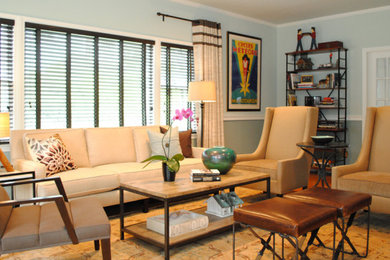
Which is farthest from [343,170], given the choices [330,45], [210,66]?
[330,45]

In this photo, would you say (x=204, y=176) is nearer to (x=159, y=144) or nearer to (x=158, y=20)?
(x=159, y=144)

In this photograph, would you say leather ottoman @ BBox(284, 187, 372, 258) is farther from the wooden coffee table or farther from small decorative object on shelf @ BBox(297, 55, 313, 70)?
small decorative object on shelf @ BBox(297, 55, 313, 70)

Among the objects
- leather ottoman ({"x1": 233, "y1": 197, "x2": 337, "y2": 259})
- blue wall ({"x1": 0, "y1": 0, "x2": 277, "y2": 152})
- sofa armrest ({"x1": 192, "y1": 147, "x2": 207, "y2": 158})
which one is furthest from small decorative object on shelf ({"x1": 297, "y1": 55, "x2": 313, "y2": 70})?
leather ottoman ({"x1": 233, "y1": 197, "x2": 337, "y2": 259})

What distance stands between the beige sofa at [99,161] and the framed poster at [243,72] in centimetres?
191

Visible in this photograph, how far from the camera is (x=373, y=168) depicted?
3840mm

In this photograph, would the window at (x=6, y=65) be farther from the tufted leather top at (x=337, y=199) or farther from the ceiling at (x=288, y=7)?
the tufted leather top at (x=337, y=199)

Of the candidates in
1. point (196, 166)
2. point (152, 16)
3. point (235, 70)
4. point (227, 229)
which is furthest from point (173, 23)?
point (227, 229)

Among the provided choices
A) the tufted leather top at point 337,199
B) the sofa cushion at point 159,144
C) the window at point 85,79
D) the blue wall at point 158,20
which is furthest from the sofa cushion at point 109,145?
the tufted leather top at point 337,199

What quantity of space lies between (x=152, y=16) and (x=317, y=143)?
2.75 metres

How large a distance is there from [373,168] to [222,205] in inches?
65.5

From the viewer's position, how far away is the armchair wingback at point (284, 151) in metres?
4.10

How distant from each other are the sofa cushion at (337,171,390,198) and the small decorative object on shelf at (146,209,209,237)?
136 cm

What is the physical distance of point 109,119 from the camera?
480 centimetres

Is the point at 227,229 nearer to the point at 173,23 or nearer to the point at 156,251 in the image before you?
the point at 156,251
